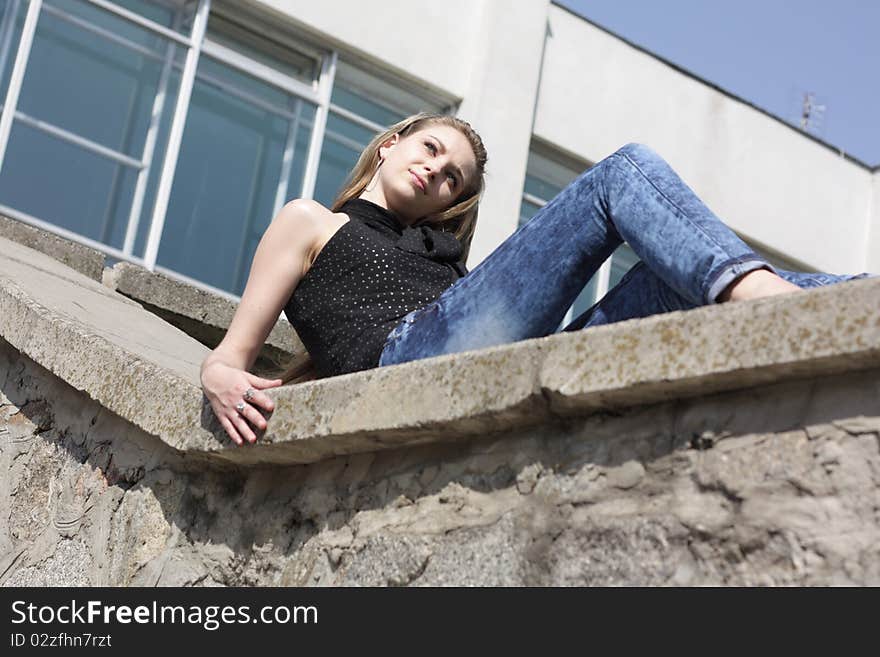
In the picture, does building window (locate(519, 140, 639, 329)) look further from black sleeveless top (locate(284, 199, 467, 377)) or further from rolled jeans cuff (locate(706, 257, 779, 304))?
rolled jeans cuff (locate(706, 257, 779, 304))

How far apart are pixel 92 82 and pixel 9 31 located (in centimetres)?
60

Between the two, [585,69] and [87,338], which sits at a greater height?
[585,69]

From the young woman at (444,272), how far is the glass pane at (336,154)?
6384mm

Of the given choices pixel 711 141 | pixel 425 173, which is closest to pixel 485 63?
pixel 711 141

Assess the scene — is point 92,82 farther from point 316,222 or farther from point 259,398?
point 259,398

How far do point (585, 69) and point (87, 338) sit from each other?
8.96 metres

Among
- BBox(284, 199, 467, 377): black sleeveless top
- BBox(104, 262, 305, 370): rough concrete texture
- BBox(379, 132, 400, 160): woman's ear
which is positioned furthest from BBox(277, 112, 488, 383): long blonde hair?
BBox(104, 262, 305, 370): rough concrete texture

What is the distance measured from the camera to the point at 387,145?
3.81 m

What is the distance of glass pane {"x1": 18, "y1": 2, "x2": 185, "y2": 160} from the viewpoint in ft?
28.4

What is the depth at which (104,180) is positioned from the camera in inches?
344

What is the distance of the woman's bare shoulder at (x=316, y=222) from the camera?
10.7 ft
